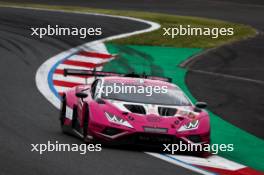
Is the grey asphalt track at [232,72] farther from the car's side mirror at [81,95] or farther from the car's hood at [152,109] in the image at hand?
the car's side mirror at [81,95]

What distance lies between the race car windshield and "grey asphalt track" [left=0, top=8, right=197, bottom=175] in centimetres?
99

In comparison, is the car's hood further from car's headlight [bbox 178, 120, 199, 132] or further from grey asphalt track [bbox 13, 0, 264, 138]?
grey asphalt track [bbox 13, 0, 264, 138]

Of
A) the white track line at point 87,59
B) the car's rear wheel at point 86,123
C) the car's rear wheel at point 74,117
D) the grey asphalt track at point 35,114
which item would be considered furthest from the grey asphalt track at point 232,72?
the grey asphalt track at point 35,114

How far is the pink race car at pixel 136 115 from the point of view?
13727mm

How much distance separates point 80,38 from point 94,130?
1498cm

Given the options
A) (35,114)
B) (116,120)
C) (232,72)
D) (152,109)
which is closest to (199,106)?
(152,109)

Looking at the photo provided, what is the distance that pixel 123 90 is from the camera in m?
15.0

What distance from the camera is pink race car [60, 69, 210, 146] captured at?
1373 cm

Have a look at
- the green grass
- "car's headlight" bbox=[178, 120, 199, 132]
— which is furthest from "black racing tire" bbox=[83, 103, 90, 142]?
the green grass

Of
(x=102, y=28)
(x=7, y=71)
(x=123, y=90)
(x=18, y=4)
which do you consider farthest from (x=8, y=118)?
(x=18, y=4)

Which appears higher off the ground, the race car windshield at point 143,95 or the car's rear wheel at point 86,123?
the race car windshield at point 143,95

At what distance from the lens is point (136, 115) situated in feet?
45.8

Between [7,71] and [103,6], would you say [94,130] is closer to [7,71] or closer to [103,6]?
[7,71]

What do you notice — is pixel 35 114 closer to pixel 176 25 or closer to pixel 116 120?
pixel 116 120
